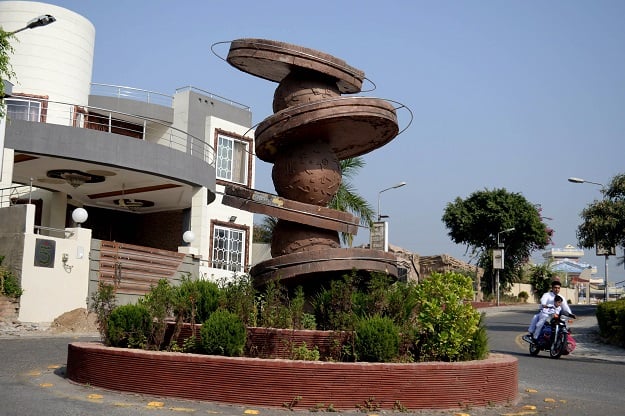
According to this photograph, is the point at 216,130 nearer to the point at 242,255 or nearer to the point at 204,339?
the point at 242,255

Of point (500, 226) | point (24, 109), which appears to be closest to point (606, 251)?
point (24, 109)

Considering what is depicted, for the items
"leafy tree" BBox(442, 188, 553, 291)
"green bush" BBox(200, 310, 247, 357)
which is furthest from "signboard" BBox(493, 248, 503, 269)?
"green bush" BBox(200, 310, 247, 357)

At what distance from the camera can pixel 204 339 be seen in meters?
7.90

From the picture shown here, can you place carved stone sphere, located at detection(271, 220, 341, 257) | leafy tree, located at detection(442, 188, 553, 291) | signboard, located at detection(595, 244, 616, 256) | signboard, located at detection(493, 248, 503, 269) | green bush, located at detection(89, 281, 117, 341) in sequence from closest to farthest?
green bush, located at detection(89, 281, 117, 341)
carved stone sphere, located at detection(271, 220, 341, 257)
signboard, located at detection(595, 244, 616, 256)
signboard, located at detection(493, 248, 503, 269)
leafy tree, located at detection(442, 188, 553, 291)

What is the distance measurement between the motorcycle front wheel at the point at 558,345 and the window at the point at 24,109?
17.8 metres

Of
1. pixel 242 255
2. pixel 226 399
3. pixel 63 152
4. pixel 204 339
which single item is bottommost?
pixel 226 399

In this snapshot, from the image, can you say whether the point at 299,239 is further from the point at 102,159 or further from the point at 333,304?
the point at 102,159

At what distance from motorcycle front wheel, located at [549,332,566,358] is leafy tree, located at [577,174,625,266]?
36.3 ft

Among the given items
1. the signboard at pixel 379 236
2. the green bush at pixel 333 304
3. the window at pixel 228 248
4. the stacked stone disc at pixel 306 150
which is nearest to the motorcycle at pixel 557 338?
the stacked stone disc at pixel 306 150

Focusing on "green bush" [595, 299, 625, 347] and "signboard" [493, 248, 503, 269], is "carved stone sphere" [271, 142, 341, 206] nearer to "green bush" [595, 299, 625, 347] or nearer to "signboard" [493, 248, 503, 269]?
"green bush" [595, 299, 625, 347]

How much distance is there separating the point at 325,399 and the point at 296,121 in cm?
474

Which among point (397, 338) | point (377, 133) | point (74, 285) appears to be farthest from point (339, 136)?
point (74, 285)

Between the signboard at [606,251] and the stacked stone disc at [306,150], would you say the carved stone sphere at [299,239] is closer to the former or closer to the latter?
the stacked stone disc at [306,150]

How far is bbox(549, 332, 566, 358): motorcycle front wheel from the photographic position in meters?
14.3
